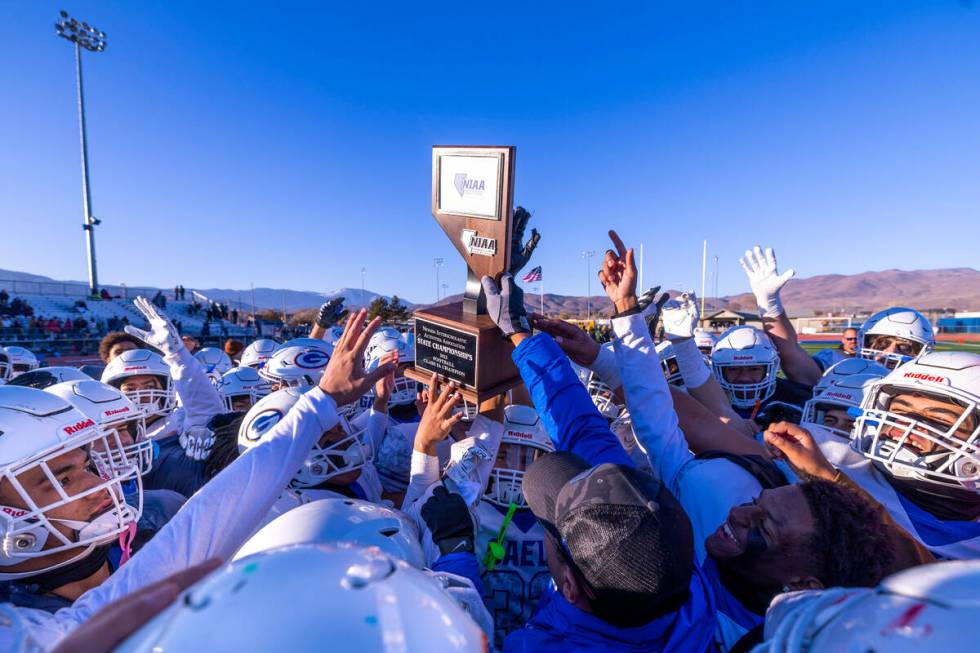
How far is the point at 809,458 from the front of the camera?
6.45ft

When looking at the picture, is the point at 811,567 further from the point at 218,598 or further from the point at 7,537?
the point at 7,537

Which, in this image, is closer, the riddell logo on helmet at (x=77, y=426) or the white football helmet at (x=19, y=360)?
the riddell logo on helmet at (x=77, y=426)

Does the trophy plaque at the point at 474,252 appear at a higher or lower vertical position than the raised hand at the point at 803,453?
higher

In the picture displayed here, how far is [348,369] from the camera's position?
7.30 feet

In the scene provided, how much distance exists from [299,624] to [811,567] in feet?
5.24

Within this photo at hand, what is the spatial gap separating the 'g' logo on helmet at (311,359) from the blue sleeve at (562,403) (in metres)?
3.34

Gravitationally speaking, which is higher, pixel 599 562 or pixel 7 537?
pixel 599 562

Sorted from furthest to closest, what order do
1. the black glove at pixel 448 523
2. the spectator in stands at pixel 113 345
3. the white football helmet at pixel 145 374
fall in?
the spectator in stands at pixel 113 345
the white football helmet at pixel 145 374
the black glove at pixel 448 523

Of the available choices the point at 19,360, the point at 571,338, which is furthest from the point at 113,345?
the point at 571,338

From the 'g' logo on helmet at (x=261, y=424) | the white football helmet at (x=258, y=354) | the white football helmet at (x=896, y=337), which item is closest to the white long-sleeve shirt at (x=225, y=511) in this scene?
the 'g' logo on helmet at (x=261, y=424)

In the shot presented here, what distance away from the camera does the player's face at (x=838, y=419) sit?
3309 millimetres

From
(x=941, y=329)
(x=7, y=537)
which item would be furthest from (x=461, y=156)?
(x=941, y=329)

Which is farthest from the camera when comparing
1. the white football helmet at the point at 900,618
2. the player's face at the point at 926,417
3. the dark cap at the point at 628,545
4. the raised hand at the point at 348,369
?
the raised hand at the point at 348,369

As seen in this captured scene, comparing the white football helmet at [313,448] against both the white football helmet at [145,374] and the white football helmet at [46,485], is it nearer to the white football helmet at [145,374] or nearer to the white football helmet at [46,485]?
the white football helmet at [46,485]
